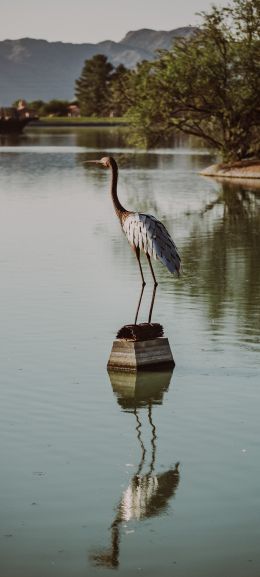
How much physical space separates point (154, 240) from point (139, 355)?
1.49 metres

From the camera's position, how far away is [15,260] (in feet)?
91.2

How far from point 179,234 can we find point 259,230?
289 centimetres

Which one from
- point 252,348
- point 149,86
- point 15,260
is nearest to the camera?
point 252,348

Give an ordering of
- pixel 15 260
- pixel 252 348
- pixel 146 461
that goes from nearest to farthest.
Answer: pixel 146 461 → pixel 252 348 → pixel 15 260

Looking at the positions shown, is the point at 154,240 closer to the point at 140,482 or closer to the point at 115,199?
the point at 115,199

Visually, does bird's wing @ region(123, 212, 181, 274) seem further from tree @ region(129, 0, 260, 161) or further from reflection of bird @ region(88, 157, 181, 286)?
tree @ region(129, 0, 260, 161)

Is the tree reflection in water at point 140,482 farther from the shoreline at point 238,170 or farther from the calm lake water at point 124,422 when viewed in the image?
the shoreline at point 238,170

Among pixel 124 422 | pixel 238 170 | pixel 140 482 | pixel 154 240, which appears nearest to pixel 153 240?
pixel 154 240

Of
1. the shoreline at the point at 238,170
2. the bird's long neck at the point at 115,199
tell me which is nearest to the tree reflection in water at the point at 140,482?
the bird's long neck at the point at 115,199

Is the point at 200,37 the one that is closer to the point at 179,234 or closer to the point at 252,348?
the point at 179,234

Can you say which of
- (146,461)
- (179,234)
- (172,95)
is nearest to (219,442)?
(146,461)

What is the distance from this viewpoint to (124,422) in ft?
45.8

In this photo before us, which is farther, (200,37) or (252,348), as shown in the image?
(200,37)

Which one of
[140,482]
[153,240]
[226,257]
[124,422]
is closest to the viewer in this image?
[140,482]
